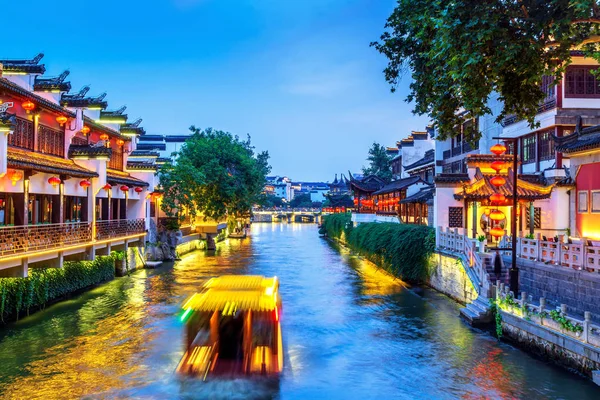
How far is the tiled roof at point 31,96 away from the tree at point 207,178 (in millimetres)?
16386

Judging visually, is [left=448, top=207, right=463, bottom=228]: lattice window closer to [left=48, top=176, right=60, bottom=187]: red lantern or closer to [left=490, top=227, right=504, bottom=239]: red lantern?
[left=490, top=227, right=504, bottom=239]: red lantern

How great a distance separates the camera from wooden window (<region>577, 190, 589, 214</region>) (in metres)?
21.7

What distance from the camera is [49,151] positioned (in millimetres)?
23906

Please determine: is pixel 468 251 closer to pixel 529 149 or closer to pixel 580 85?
pixel 529 149

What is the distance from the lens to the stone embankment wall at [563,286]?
14.1 meters

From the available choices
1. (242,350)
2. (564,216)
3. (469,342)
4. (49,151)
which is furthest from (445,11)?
(49,151)

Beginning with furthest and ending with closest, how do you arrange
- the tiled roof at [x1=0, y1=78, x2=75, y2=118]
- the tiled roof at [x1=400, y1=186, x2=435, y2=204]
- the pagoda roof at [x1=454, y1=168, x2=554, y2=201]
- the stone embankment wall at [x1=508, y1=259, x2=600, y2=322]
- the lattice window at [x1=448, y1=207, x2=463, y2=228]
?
the tiled roof at [x1=400, y1=186, x2=435, y2=204], the lattice window at [x1=448, y1=207, x2=463, y2=228], the pagoda roof at [x1=454, y1=168, x2=554, y2=201], the tiled roof at [x1=0, y1=78, x2=75, y2=118], the stone embankment wall at [x1=508, y1=259, x2=600, y2=322]

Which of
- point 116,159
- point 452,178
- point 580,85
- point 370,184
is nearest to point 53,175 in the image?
point 116,159

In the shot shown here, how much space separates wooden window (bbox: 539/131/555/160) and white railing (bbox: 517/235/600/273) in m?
8.96

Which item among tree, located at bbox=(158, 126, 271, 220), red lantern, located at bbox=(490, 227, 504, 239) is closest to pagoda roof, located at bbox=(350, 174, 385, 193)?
tree, located at bbox=(158, 126, 271, 220)

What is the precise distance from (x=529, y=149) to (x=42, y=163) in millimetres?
24446

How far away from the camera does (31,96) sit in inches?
809

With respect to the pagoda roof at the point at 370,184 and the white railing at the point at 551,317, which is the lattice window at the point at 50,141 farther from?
the pagoda roof at the point at 370,184

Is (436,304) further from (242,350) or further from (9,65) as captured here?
(9,65)
